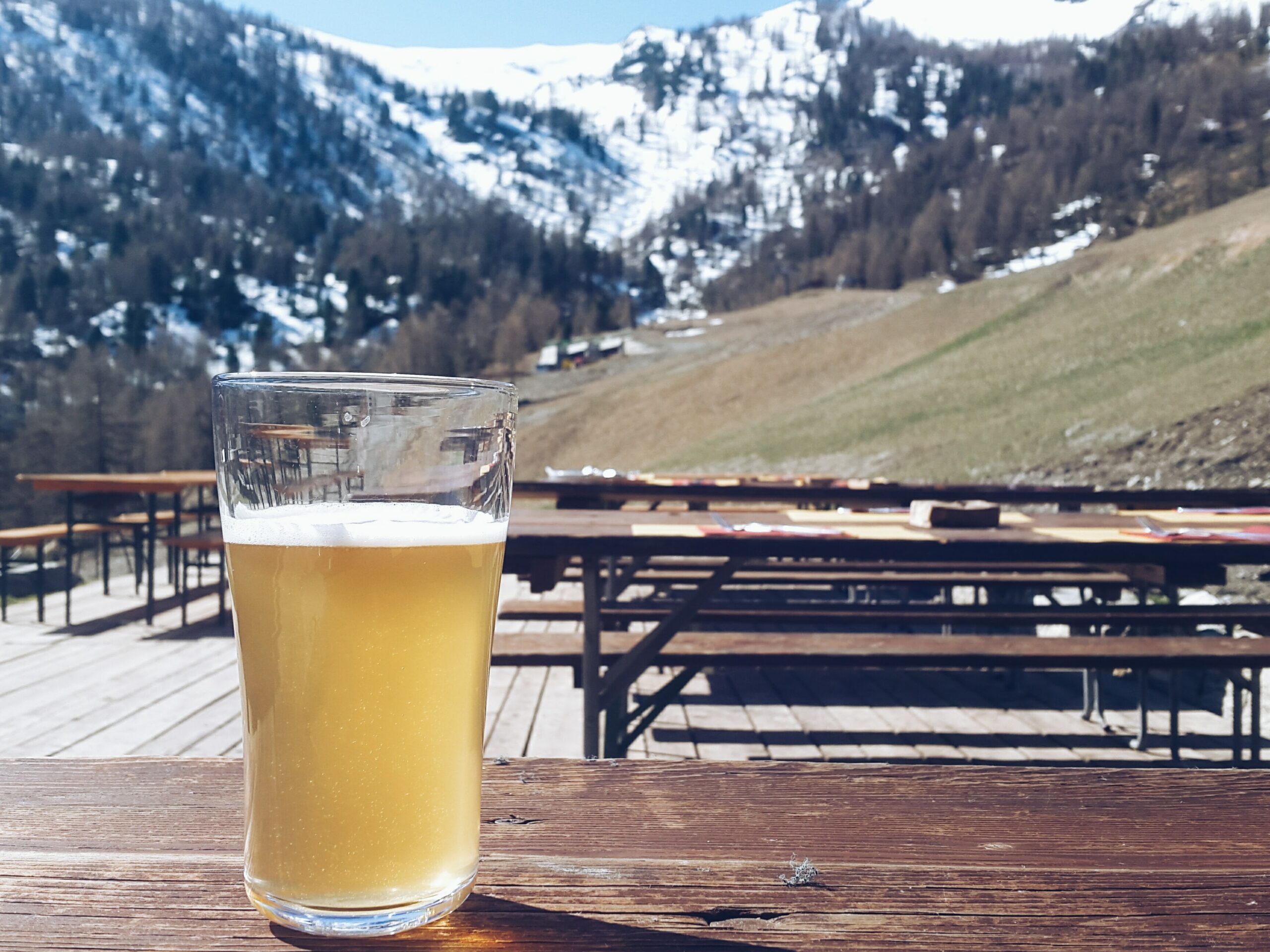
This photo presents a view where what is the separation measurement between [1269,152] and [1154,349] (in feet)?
165

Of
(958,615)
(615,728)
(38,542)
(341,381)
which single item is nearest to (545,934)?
(341,381)

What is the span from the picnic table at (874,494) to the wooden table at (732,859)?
125 inches

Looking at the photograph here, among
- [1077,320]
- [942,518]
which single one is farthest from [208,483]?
[1077,320]

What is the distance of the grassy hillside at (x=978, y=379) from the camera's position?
18484mm

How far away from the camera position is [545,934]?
0.53 m

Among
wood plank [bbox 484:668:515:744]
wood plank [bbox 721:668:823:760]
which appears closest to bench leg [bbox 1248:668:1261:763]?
wood plank [bbox 721:668:823:760]

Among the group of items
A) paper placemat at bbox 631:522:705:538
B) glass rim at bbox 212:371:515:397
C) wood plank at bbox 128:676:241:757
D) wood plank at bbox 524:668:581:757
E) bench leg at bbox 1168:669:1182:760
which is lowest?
wood plank at bbox 524:668:581:757

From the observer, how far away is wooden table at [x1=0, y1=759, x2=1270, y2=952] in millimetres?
527

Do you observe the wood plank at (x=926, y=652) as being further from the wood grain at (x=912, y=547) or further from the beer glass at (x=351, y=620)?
the beer glass at (x=351, y=620)

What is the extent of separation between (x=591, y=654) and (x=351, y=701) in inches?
78.5

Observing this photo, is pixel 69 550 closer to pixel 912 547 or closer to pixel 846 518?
pixel 846 518

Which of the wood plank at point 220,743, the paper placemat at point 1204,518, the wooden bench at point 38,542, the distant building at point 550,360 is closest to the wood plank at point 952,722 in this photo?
the paper placemat at point 1204,518

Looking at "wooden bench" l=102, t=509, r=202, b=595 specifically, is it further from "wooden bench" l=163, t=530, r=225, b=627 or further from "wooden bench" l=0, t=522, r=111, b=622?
"wooden bench" l=163, t=530, r=225, b=627

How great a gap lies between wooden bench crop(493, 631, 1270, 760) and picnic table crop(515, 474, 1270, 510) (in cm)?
113
